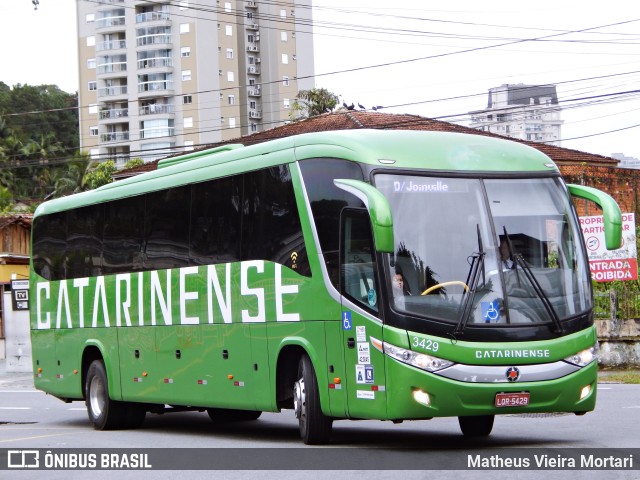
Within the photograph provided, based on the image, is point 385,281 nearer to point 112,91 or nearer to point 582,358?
point 582,358

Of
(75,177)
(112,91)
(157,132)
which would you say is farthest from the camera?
(112,91)

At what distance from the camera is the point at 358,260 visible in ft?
43.2

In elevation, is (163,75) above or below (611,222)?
above

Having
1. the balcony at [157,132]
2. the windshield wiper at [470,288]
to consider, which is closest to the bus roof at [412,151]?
the windshield wiper at [470,288]

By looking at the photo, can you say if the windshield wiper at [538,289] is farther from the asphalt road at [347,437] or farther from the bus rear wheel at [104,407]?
the bus rear wheel at [104,407]

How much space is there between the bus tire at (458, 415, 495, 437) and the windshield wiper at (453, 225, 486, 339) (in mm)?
2503

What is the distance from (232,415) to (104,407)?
6.51 feet

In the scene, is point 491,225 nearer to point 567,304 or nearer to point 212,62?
point 567,304

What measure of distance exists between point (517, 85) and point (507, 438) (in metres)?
174

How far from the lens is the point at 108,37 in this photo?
119 meters

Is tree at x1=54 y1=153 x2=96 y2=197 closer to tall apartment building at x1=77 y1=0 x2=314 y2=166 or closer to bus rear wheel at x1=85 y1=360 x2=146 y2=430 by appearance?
tall apartment building at x1=77 y1=0 x2=314 y2=166

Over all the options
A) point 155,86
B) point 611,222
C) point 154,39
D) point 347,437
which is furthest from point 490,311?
point 154,39

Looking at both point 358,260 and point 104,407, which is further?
point 104,407

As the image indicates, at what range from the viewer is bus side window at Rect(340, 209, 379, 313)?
12938 millimetres
